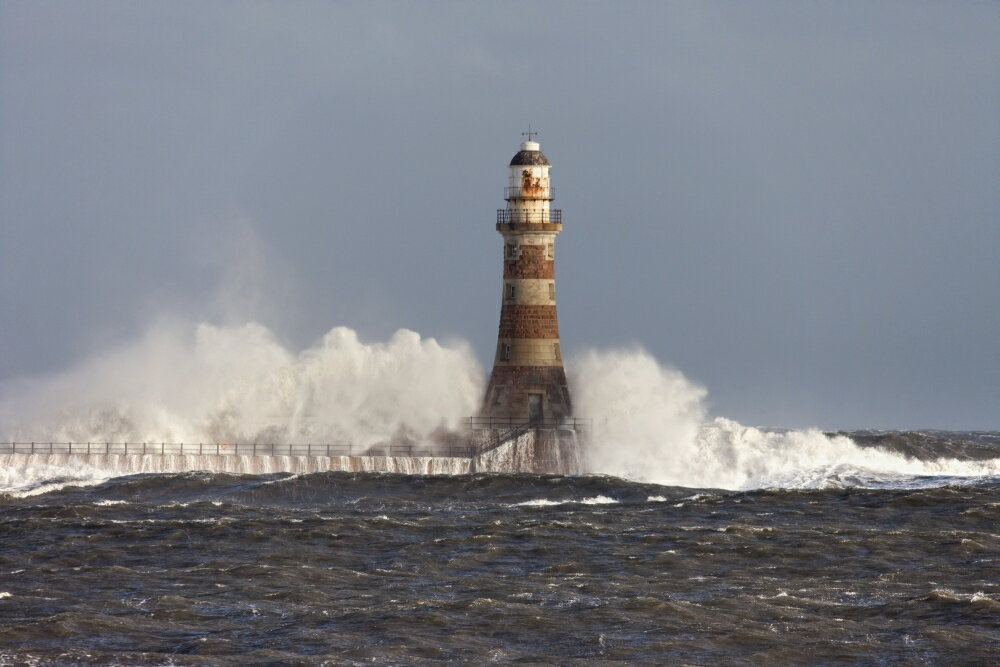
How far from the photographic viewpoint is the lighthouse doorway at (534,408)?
2288 inches

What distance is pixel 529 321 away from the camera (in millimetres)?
57562

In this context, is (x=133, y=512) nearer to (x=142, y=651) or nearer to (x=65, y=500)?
(x=65, y=500)

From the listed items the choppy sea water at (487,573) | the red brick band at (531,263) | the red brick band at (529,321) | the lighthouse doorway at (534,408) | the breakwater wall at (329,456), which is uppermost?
the red brick band at (531,263)

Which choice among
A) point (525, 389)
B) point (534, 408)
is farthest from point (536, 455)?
point (525, 389)

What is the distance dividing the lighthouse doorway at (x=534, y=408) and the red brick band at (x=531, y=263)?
149 inches

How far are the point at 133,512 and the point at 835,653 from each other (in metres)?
22.5

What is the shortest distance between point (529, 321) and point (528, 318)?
0.34 feet

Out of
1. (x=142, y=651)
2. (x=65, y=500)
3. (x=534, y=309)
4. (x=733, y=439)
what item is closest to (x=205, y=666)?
(x=142, y=651)

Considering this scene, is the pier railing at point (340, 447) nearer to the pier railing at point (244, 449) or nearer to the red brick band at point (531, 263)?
the pier railing at point (244, 449)

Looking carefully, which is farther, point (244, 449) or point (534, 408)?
point (244, 449)

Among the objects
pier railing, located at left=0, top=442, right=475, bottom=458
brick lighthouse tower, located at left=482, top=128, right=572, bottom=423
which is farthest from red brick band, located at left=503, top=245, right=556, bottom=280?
pier railing, located at left=0, top=442, right=475, bottom=458

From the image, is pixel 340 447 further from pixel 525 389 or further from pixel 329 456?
pixel 525 389

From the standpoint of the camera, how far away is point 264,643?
29219mm

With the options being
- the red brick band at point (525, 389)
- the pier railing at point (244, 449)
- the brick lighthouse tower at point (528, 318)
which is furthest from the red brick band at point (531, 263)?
the pier railing at point (244, 449)
